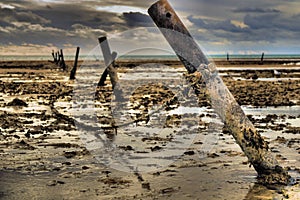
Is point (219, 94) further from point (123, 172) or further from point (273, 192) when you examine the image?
point (123, 172)

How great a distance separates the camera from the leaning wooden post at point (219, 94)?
6.77 meters

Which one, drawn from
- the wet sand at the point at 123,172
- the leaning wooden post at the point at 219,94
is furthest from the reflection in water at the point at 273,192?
the leaning wooden post at the point at 219,94

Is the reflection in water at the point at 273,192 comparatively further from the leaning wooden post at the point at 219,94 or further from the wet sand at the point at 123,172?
the leaning wooden post at the point at 219,94

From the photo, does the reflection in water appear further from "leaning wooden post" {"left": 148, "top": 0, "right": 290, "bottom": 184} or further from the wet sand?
"leaning wooden post" {"left": 148, "top": 0, "right": 290, "bottom": 184}

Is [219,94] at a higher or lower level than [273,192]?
higher

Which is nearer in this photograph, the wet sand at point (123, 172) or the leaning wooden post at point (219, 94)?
the wet sand at point (123, 172)

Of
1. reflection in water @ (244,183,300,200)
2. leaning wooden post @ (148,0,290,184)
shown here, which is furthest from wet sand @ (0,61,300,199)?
leaning wooden post @ (148,0,290,184)

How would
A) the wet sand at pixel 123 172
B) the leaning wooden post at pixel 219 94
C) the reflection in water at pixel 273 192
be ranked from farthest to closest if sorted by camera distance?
the leaning wooden post at pixel 219 94
the wet sand at pixel 123 172
the reflection in water at pixel 273 192

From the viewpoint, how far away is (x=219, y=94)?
6.86 meters

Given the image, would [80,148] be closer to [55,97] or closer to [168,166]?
[168,166]

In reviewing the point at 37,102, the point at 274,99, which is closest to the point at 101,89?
the point at 37,102

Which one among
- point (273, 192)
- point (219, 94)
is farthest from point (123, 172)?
point (273, 192)

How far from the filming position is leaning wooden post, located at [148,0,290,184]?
266 inches

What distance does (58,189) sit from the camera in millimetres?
6328
